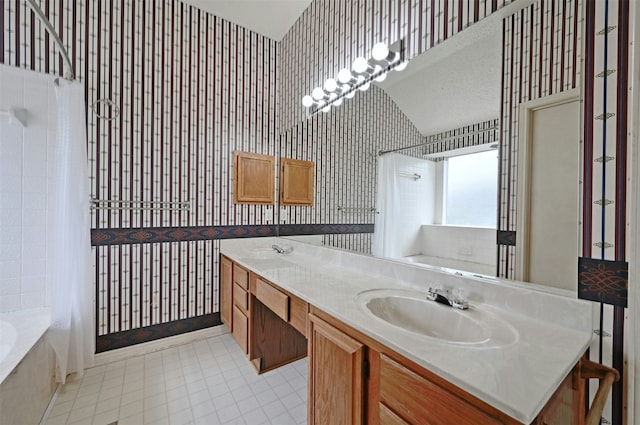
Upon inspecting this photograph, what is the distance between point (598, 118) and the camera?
2.60 ft

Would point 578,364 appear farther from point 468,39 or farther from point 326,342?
point 468,39

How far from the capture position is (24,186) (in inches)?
69.6

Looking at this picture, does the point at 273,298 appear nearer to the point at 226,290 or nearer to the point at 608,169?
the point at 226,290

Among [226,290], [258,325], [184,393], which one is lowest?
[184,393]

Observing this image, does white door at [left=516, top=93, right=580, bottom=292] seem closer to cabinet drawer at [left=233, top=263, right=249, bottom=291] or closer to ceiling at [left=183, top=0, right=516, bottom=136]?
ceiling at [left=183, top=0, right=516, bottom=136]

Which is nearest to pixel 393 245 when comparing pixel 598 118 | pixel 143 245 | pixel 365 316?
pixel 365 316

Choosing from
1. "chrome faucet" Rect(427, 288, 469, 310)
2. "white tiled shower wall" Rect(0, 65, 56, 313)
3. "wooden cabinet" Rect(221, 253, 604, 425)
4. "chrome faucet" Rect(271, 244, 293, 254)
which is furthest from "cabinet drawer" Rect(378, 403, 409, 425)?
"white tiled shower wall" Rect(0, 65, 56, 313)

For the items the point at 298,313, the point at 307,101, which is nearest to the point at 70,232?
the point at 298,313

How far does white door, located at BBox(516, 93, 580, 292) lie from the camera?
0.86 meters

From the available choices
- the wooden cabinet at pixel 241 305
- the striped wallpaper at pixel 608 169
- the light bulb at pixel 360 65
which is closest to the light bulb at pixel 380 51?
the light bulb at pixel 360 65

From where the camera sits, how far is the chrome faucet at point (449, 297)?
105 centimetres

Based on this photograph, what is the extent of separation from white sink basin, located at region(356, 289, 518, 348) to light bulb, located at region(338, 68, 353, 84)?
1.36 metres

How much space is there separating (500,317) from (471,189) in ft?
1.67

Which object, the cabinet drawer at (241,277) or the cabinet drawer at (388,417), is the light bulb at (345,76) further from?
the cabinet drawer at (388,417)
